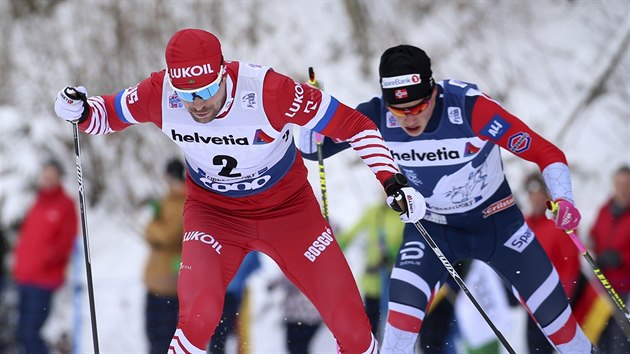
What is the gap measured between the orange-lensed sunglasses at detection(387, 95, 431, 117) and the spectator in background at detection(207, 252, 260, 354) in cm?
214

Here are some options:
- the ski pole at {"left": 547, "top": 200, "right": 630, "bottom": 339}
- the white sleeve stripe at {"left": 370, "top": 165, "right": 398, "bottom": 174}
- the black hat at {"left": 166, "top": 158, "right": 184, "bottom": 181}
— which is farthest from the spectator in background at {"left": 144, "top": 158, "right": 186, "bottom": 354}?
the ski pole at {"left": 547, "top": 200, "right": 630, "bottom": 339}

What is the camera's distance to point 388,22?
13.5m

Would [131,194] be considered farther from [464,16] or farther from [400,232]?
[400,232]

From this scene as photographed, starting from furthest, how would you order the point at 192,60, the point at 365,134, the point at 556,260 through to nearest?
the point at 556,260 < the point at 365,134 < the point at 192,60

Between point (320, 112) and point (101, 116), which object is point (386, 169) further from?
point (101, 116)

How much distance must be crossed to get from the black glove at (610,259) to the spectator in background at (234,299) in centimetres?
231

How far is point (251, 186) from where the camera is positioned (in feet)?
16.9

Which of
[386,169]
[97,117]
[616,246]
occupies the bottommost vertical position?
[616,246]

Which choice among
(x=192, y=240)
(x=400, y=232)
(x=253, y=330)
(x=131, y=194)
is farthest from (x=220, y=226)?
(x=131, y=194)

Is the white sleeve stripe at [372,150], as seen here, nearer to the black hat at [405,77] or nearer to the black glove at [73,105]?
the black hat at [405,77]

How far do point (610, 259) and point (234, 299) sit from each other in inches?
99.2

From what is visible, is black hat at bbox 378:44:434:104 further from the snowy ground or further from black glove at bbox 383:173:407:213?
the snowy ground

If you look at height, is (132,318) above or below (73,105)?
below

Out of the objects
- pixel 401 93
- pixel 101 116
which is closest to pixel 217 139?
pixel 101 116
